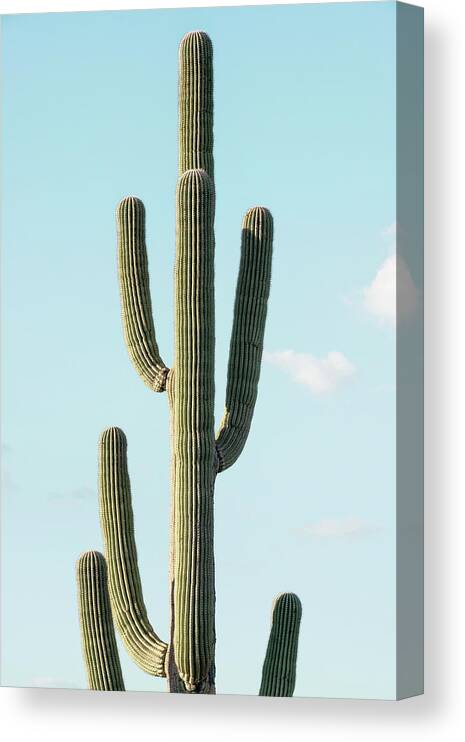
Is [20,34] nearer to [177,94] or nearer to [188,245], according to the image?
[177,94]

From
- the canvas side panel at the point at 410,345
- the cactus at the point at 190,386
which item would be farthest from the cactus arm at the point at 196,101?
the canvas side panel at the point at 410,345

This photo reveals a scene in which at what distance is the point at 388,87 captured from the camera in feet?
27.1

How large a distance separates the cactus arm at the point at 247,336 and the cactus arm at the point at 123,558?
503 millimetres

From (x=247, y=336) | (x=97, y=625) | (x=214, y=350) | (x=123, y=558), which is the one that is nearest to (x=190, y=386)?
(x=214, y=350)

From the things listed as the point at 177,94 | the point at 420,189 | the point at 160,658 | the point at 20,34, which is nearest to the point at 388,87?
the point at 420,189

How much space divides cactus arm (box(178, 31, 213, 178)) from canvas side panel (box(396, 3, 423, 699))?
1.04 meters

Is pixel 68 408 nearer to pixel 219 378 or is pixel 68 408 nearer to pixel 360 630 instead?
pixel 219 378

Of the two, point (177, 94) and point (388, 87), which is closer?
point (388, 87)

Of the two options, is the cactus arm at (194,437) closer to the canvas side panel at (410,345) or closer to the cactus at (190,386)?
the cactus at (190,386)

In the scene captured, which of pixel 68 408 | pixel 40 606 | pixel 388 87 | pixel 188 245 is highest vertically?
pixel 388 87

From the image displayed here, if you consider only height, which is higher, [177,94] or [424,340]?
[177,94]

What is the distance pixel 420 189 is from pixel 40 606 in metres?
2.76

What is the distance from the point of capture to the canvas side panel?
812cm

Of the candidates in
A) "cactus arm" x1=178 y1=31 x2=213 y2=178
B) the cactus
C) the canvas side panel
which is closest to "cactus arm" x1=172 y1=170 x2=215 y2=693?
the cactus
